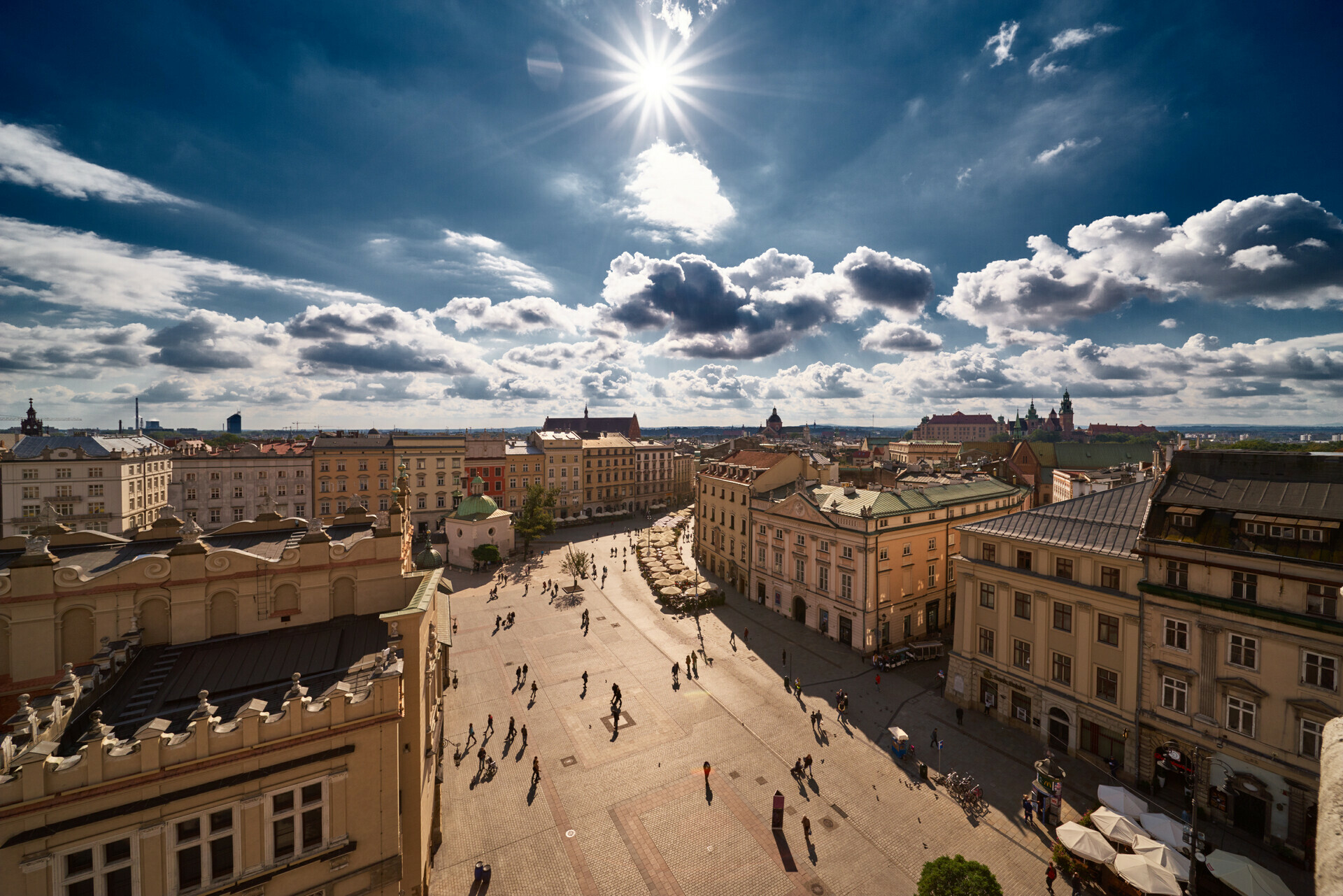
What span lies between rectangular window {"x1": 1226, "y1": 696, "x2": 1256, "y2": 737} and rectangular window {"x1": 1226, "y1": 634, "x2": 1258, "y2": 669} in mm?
1597

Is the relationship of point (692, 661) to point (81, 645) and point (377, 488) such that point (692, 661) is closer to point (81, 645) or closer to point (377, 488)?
point (81, 645)

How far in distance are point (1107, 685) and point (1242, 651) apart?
634cm

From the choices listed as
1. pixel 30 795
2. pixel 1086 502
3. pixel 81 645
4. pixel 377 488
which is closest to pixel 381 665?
pixel 30 795

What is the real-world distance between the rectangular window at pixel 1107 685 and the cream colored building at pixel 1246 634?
1.35m

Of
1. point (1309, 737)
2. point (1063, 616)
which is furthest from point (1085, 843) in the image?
point (1063, 616)

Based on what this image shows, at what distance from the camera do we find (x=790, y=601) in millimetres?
51719

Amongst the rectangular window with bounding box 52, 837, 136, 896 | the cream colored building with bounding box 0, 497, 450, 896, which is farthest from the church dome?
the rectangular window with bounding box 52, 837, 136, 896

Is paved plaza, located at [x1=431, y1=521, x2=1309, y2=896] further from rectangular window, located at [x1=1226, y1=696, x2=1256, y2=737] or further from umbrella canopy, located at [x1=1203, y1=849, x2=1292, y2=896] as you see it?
rectangular window, located at [x1=1226, y1=696, x2=1256, y2=737]

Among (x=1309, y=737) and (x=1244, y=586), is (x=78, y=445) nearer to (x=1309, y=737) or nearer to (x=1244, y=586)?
(x=1244, y=586)

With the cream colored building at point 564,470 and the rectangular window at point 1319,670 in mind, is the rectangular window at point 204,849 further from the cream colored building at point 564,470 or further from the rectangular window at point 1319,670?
the cream colored building at point 564,470

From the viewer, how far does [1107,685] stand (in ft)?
96.3

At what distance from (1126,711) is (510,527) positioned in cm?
6620

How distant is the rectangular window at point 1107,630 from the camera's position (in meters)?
28.9

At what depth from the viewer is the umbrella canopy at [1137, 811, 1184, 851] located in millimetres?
21859
